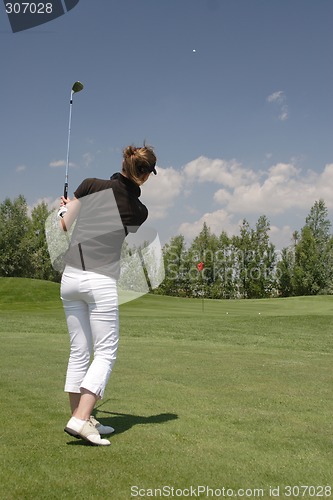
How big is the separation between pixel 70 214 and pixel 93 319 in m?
0.98

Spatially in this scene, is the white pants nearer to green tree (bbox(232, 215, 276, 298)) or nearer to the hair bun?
the hair bun

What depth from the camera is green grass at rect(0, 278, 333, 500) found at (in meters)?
3.33

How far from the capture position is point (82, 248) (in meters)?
4.71

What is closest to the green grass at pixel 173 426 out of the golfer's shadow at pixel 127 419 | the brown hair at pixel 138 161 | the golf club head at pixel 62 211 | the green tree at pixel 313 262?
the golfer's shadow at pixel 127 419

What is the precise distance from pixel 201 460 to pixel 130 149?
2727mm

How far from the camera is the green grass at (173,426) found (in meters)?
3.33

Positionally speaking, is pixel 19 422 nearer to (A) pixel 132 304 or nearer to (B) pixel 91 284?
(B) pixel 91 284

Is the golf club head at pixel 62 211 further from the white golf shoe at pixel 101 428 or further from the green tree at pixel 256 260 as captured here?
the green tree at pixel 256 260

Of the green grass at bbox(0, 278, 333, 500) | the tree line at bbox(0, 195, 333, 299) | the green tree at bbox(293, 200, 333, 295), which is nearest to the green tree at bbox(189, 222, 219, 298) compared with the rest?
the tree line at bbox(0, 195, 333, 299)

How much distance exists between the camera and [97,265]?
469cm

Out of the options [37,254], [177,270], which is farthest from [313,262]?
[37,254]

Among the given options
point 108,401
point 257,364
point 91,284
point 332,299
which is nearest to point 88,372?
point 91,284

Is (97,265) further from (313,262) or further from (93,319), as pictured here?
(313,262)

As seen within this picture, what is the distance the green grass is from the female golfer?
1.82ft
